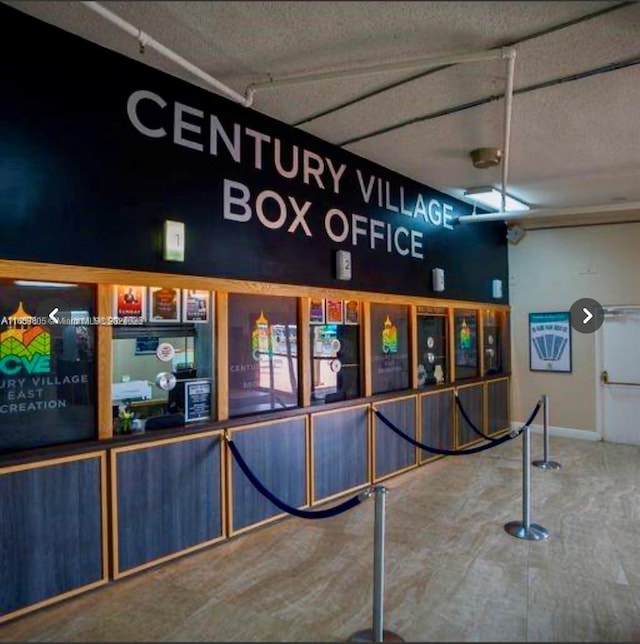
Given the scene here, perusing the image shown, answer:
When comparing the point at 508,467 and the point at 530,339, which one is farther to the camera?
the point at 530,339

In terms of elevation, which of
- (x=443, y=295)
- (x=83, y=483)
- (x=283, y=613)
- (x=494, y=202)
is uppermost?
(x=494, y=202)

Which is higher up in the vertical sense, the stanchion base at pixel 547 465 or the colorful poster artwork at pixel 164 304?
the colorful poster artwork at pixel 164 304

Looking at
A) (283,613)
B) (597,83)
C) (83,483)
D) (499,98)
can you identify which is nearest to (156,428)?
(83,483)

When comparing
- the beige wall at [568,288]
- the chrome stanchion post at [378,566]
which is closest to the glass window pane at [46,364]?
the chrome stanchion post at [378,566]

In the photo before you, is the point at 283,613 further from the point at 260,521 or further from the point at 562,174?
the point at 562,174

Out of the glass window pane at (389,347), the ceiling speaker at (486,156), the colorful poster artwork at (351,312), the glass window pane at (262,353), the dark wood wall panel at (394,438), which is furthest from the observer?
the glass window pane at (389,347)

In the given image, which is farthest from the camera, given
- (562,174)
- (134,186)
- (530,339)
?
(530,339)

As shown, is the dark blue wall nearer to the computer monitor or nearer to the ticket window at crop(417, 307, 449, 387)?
the computer monitor

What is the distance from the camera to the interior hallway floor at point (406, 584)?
2830 millimetres

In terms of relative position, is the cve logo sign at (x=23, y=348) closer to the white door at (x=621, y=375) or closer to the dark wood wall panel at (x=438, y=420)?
the dark wood wall panel at (x=438, y=420)

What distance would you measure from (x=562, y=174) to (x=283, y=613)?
525 centimetres

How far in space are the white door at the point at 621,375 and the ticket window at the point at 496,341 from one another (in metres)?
1.34

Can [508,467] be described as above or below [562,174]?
below

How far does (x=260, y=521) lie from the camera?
4168mm
